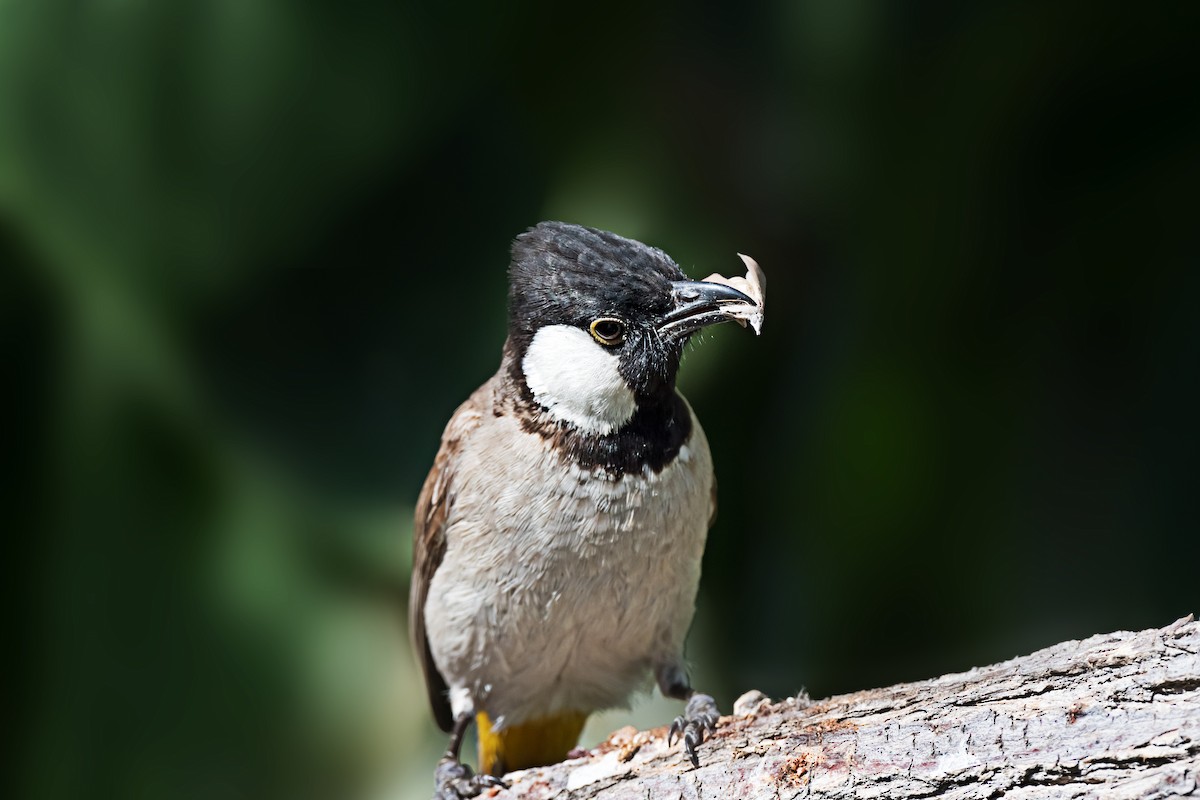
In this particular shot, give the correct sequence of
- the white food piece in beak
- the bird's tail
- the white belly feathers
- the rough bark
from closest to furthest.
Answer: the rough bark
the white food piece in beak
the white belly feathers
the bird's tail

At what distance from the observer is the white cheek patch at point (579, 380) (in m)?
1.94

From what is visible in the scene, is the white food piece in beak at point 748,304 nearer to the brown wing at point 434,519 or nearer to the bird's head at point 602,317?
A: the bird's head at point 602,317

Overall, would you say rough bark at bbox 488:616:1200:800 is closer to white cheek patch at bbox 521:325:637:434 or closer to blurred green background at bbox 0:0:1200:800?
white cheek patch at bbox 521:325:637:434

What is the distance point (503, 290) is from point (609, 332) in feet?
3.26

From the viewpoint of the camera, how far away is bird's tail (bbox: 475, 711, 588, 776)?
2352mm

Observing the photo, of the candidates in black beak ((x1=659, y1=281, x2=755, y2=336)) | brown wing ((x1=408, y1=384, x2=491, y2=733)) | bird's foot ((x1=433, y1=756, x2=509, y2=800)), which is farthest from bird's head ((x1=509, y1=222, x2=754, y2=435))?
bird's foot ((x1=433, y1=756, x2=509, y2=800))

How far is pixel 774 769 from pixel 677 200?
1.60m

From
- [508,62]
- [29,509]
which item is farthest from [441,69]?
[29,509]

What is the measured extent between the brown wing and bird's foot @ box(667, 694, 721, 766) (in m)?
0.59

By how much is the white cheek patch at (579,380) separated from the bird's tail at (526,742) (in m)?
0.73

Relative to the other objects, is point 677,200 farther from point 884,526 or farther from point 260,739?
point 260,739

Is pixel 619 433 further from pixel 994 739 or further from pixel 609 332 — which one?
pixel 994 739

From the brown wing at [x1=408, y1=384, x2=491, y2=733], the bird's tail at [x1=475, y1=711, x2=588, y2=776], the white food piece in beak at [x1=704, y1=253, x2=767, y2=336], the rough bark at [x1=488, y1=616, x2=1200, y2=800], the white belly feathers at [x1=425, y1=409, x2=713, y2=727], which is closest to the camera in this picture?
the rough bark at [x1=488, y1=616, x2=1200, y2=800]

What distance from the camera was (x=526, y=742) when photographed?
93.2 inches
